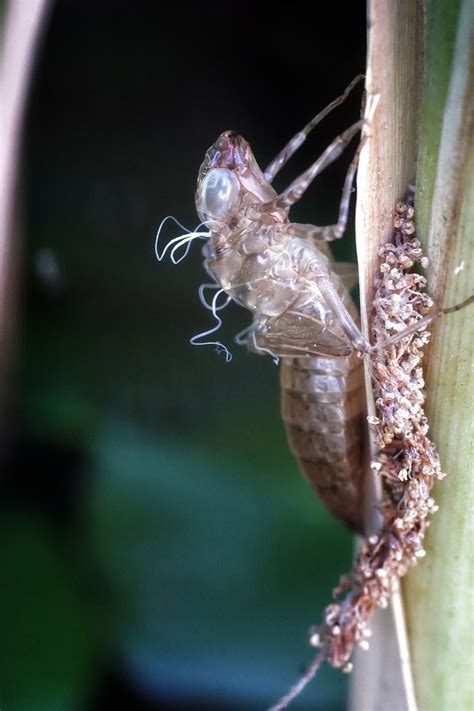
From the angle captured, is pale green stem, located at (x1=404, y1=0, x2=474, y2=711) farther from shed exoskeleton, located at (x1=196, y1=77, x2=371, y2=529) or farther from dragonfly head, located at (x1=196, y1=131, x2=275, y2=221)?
dragonfly head, located at (x1=196, y1=131, x2=275, y2=221)

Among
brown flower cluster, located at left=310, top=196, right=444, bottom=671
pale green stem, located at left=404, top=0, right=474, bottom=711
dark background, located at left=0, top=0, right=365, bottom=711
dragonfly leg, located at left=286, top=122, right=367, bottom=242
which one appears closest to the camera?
pale green stem, located at left=404, top=0, right=474, bottom=711

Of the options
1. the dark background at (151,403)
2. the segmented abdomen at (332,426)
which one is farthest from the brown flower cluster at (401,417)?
the dark background at (151,403)

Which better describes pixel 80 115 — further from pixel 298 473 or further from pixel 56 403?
pixel 298 473

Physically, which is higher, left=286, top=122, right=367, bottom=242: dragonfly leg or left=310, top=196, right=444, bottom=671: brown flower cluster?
Result: left=286, top=122, right=367, bottom=242: dragonfly leg

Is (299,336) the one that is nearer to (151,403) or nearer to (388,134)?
(388,134)

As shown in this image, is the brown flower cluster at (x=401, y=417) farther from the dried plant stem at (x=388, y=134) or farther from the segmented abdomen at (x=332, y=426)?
the segmented abdomen at (x=332, y=426)

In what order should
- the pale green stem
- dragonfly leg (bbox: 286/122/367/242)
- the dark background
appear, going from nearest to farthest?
1. the pale green stem
2. dragonfly leg (bbox: 286/122/367/242)
3. the dark background

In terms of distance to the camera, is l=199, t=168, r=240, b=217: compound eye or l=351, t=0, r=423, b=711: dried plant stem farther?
l=199, t=168, r=240, b=217: compound eye

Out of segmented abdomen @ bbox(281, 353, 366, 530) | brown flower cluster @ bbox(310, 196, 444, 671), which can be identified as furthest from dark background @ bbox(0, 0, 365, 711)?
brown flower cluster @ bbox(310, 196, 444, 671)
